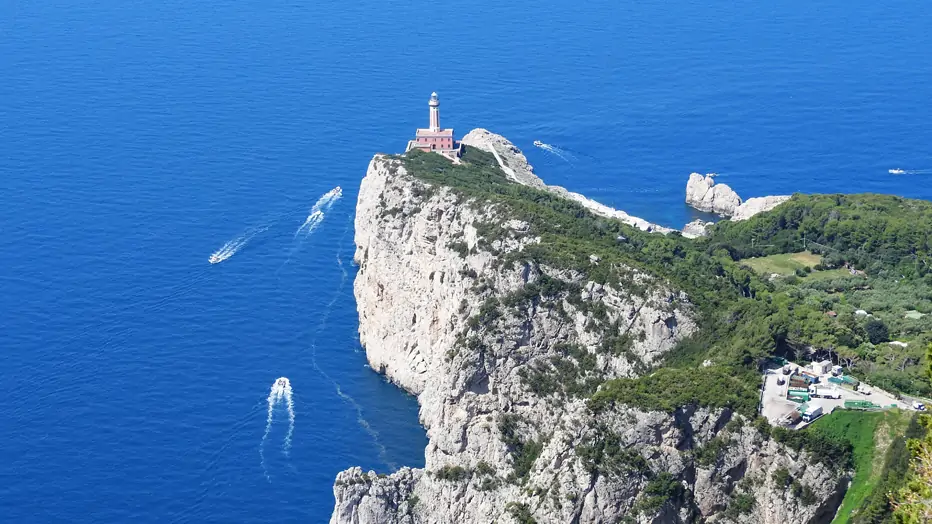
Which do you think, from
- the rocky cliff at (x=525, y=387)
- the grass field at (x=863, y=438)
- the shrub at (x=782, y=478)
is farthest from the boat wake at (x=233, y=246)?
the grass field at (x=863, y=438)

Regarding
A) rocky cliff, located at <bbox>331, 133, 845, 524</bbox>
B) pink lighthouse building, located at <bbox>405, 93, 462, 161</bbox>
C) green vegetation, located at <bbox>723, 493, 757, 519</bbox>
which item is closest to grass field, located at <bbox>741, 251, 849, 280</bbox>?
rocky cliff, located at <bbox>331, 133, 845, 524</bbox>

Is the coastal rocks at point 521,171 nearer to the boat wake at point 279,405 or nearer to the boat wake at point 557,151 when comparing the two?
the boat wake at point 557,151

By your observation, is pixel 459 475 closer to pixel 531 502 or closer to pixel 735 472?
pixel 531 502

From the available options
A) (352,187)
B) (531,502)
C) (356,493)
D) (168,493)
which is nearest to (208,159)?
(352,187)

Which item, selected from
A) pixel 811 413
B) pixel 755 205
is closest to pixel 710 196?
pixel 755 205

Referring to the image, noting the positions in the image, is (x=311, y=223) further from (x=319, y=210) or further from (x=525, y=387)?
(x=525, y=387)

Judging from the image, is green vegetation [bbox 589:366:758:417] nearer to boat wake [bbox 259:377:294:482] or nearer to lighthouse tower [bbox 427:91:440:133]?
boat wake [bbox 259:377:294:482]
